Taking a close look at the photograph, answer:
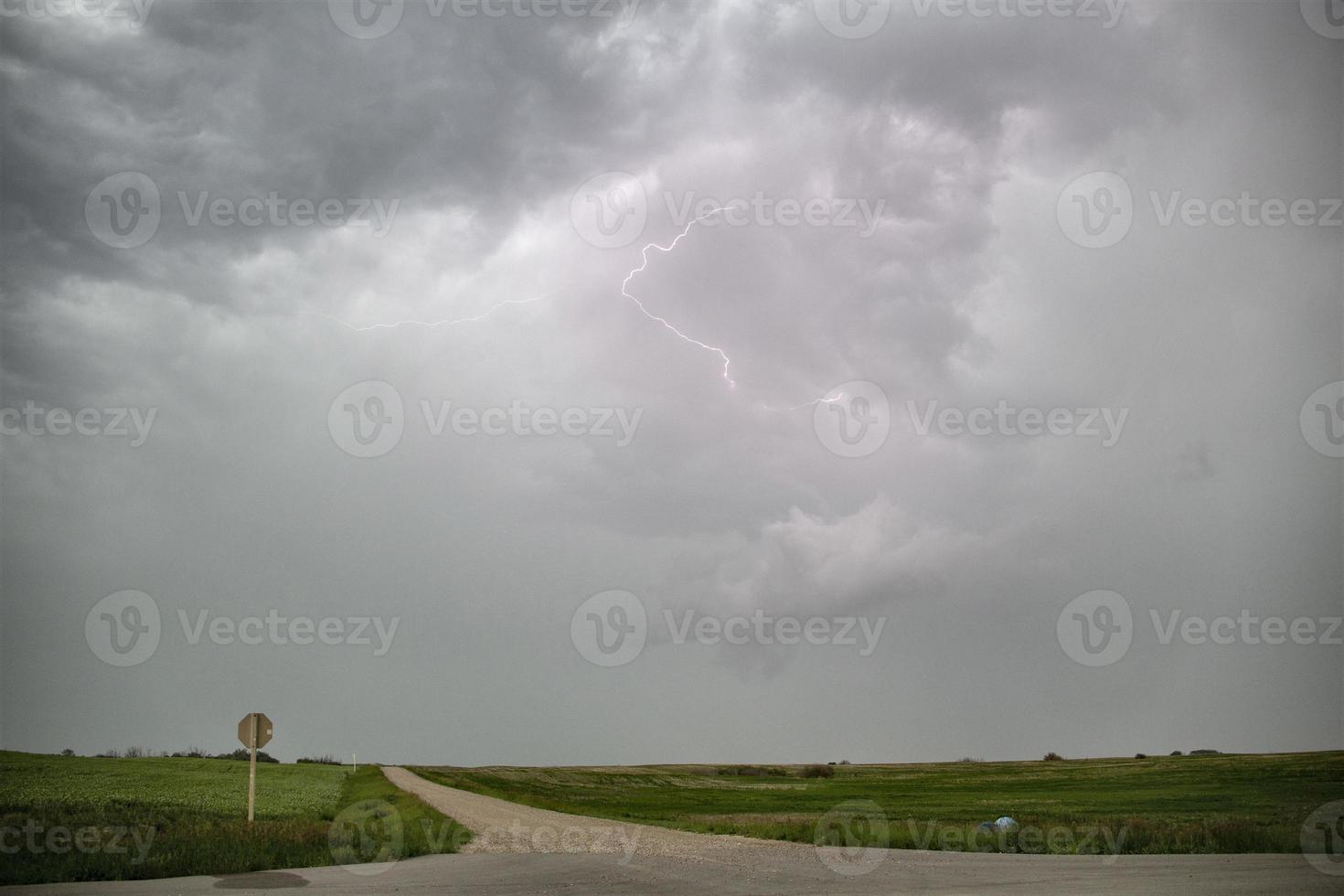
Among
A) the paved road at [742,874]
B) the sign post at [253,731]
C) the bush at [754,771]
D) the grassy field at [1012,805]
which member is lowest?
the bush at [754,771]

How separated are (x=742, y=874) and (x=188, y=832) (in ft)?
48.6

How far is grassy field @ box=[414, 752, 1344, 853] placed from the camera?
2597 cm

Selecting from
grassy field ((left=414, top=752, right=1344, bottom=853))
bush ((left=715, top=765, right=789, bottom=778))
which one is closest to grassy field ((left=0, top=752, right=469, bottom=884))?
grassy field ((left=414, top=752, right=1344, bottom=853))

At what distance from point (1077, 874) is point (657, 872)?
883 centimetres

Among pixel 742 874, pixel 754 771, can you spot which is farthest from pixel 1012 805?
pixel 754 771

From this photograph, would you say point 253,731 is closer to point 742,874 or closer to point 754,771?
point 742,874

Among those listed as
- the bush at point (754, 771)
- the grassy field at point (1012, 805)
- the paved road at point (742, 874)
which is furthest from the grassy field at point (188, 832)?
the bush at point (754, 771)

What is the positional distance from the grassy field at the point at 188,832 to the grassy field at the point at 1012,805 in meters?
10.9

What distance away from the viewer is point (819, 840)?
26.5 m

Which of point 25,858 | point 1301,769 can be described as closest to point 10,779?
point 25,858

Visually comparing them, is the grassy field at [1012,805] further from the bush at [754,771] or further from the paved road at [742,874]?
the paved road at [742,874]

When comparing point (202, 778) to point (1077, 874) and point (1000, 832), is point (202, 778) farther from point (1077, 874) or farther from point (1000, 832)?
point (1077, 874)

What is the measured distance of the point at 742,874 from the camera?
19938mm

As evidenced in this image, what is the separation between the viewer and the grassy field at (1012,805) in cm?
2597
